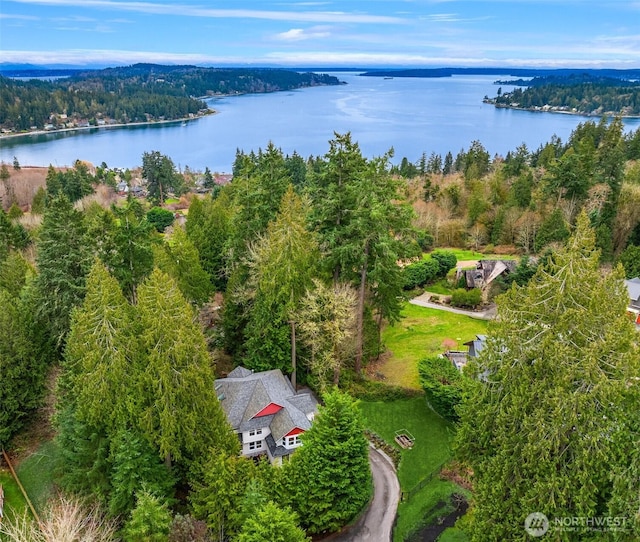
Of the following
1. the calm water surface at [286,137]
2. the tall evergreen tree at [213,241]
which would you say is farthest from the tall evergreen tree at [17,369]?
the calm water surface at [286,137]

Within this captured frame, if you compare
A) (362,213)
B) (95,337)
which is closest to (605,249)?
(362,213)

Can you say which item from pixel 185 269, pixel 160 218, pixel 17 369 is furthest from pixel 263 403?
pixel 160 218

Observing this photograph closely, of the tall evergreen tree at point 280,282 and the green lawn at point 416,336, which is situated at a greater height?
the tall evergreen tree at point 280,282

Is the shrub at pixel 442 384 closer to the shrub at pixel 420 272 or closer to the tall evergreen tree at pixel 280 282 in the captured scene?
the tall evergreen tree at pixel 280 282

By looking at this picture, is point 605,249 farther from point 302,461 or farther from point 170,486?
point 170,486

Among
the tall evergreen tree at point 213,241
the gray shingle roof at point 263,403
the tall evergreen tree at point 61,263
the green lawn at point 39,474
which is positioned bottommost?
the green lawn at point 39,474
